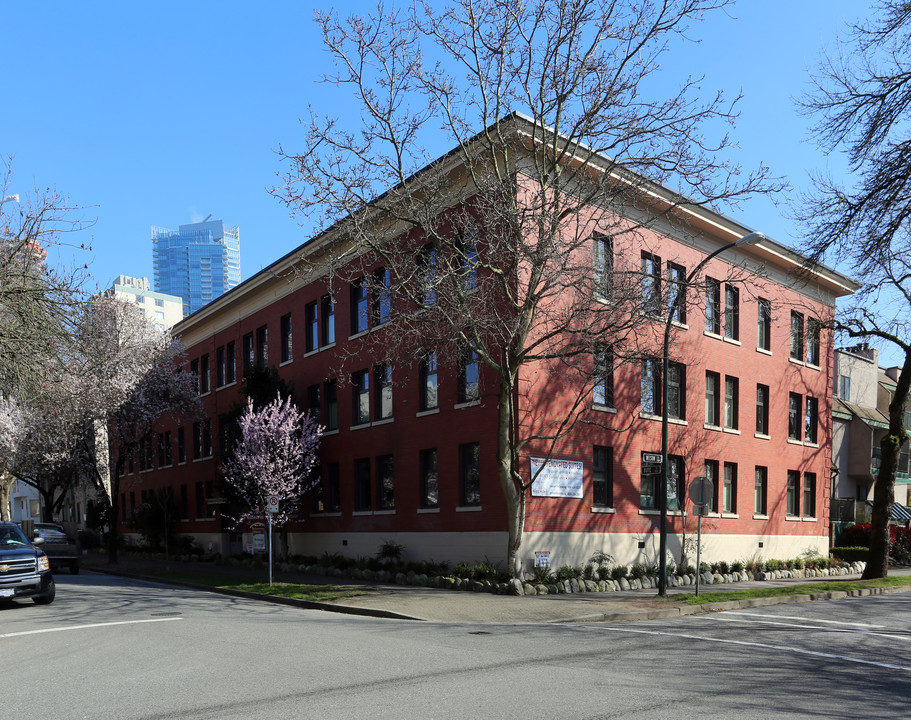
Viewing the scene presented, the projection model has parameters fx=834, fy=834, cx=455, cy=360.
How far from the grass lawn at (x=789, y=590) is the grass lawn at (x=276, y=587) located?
770 centimetres

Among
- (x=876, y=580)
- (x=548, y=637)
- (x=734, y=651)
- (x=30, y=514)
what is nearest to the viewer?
(x=734, y=651)

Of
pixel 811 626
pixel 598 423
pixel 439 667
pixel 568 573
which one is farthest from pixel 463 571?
pixel 439 667

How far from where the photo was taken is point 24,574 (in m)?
16.8

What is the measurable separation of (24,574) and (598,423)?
14320mm

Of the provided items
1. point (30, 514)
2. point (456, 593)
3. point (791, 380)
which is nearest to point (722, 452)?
point (791, 380)

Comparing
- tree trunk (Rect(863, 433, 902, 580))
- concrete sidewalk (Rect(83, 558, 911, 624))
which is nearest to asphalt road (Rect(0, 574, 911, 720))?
concrete sidewalk (Rect(83, 558, 911, 624))

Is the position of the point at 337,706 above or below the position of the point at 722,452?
below

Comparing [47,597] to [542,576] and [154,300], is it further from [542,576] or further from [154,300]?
[154,300]

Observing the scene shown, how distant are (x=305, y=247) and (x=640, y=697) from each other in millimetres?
24519

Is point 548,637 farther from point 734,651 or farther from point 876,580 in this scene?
point 876,580

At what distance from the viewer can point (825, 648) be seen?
11.7m

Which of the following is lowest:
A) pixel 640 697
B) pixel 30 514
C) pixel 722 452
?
pixel 30 514

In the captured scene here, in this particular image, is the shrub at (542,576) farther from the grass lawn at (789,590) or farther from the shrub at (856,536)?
the shrub at (856,536)

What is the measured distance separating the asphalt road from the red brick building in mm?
7207
